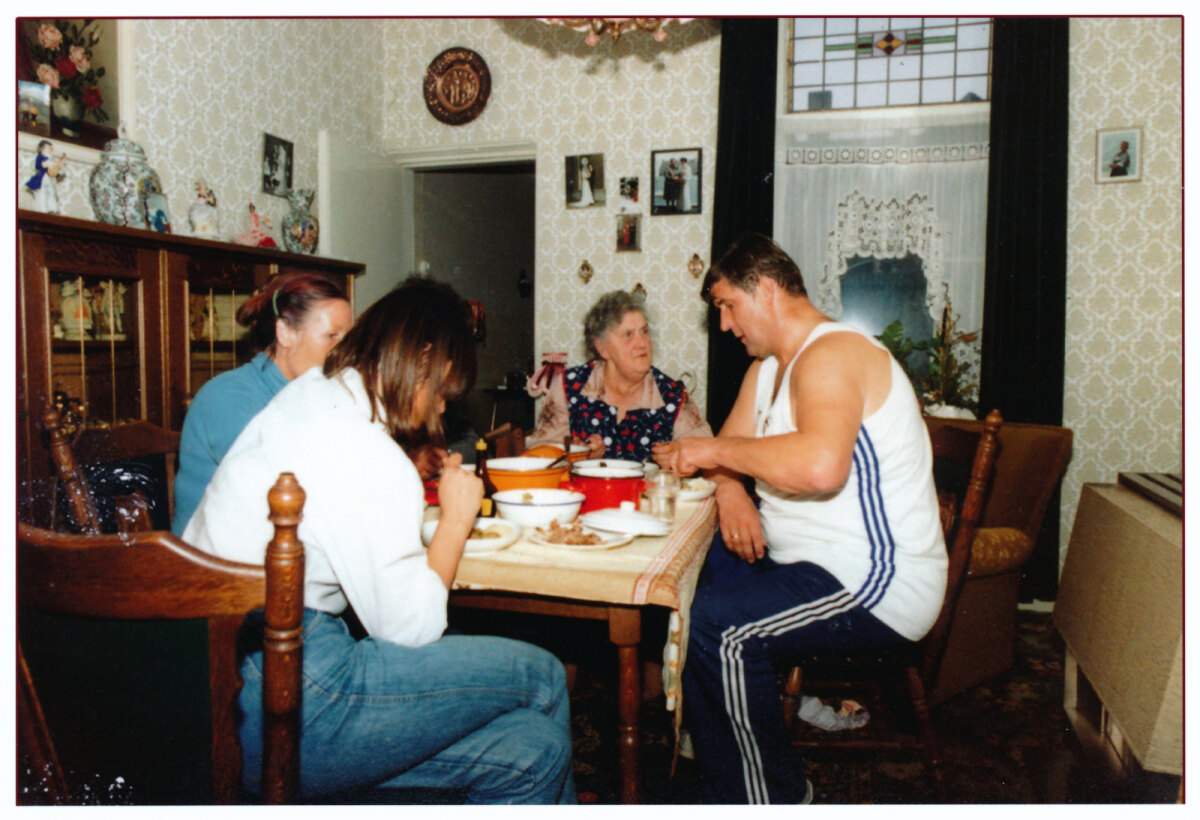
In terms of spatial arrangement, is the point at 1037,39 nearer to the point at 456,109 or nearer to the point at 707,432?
the point at 707,432

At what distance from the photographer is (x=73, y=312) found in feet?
7.67

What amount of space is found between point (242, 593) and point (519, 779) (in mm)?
589

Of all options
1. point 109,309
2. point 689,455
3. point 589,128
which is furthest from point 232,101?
point 689,455

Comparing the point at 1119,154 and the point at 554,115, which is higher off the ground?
the point at 554,115

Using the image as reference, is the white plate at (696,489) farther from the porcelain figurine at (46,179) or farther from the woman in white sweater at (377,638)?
the porcelain figurine at (46,179)

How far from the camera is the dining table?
52.4 inches

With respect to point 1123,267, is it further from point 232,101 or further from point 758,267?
point 232,101

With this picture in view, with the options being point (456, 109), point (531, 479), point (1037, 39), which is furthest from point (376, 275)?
point (1037, 39)

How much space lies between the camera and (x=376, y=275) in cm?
440

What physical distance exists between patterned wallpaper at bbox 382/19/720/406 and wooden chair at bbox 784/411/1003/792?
220 cm

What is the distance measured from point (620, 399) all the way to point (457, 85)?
245 centimetres

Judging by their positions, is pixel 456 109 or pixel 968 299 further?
pixel 456 109

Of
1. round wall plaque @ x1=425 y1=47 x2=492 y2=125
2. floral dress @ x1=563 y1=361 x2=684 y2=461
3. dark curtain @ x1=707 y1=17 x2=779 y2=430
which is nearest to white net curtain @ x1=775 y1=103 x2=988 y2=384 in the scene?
dark curtain @ x1=707 y1=17 x2=779 y2=430

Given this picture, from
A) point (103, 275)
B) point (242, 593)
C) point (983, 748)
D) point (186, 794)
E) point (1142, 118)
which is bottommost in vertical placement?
point (983, 748)
